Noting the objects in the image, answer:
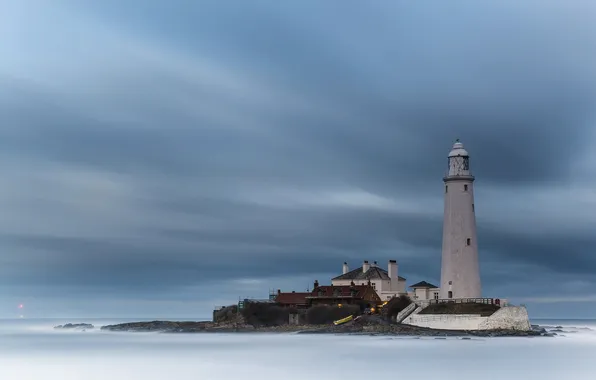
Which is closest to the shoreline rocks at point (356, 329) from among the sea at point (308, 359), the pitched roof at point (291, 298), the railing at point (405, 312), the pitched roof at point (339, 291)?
the railing at point (405, 312)

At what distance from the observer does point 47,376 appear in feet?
118

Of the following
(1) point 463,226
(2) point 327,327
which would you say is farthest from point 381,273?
(1) point 463,226

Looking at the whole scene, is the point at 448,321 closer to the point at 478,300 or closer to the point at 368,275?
the point at 478,300

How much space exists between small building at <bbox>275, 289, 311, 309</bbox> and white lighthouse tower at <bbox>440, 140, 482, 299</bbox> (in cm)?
1383

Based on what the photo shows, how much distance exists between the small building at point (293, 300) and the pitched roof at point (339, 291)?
91 cm

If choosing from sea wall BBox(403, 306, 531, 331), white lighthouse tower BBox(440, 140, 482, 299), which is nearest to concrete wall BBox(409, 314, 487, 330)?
sea wall BBox(403, 306, 531, 331)

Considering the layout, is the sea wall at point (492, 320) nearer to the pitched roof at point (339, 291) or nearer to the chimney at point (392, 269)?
the pitched roof at point (339, 291)

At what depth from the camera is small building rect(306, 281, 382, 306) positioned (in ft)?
220

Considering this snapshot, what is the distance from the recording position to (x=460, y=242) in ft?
194

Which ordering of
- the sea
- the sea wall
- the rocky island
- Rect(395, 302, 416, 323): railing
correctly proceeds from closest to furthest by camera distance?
the sea
the sea wall
the rocky island
Rect(395, 302, 416, 323): railing

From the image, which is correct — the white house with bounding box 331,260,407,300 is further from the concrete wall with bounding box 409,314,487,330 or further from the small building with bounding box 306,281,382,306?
the concrete wall with bounding box 409,314,487,330

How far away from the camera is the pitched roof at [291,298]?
71.0 m

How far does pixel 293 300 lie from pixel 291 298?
1.57ft

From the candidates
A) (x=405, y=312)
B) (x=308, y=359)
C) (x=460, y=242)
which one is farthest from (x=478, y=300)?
(x=308, y=359)
